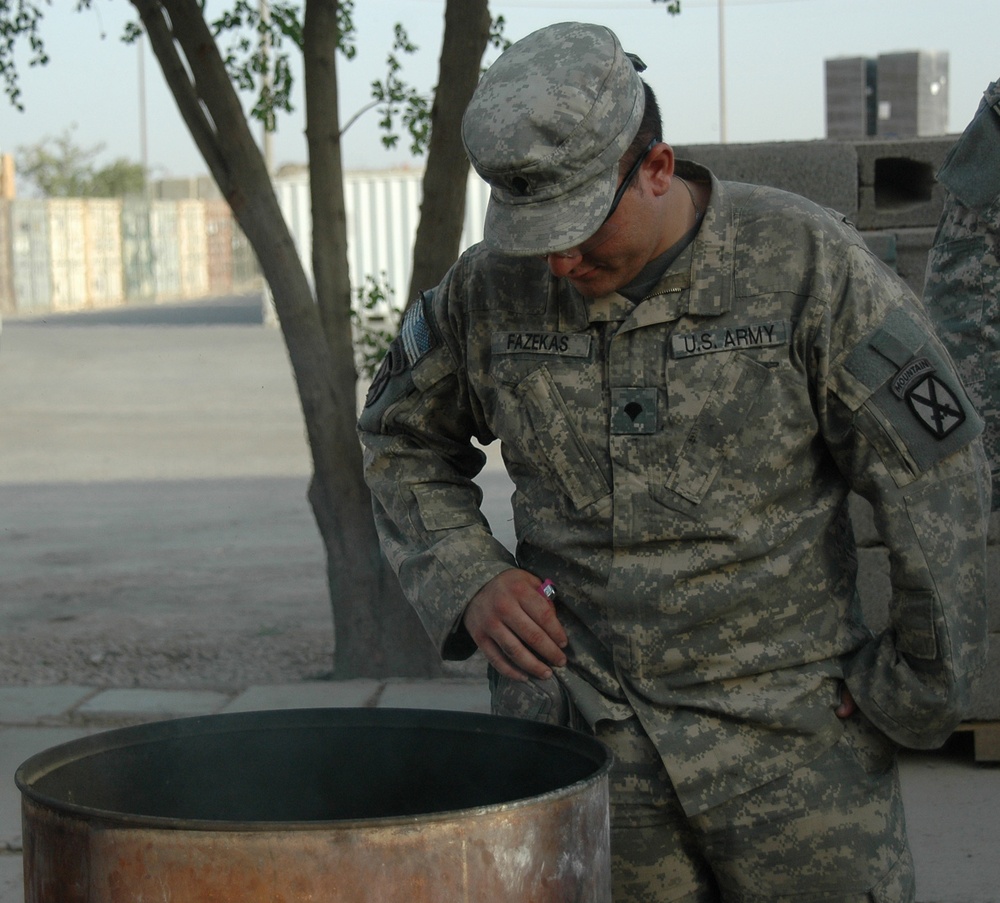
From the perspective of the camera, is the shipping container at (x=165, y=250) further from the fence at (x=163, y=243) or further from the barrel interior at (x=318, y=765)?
the barrel interior at (x=318, y=765)

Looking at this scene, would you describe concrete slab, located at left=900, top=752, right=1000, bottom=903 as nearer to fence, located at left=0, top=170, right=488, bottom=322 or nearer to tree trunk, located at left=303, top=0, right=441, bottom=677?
tree trunk, located at left=303, top=0, right=441, bottom=677

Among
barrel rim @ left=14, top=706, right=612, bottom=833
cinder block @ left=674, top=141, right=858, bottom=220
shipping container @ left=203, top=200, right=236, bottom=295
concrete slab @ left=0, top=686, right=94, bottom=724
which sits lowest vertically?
concrete slab @ left=0, top=686, right=94, bottom=724

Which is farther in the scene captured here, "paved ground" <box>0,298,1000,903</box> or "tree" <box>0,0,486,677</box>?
"tree" <box>0,0,486,677</box>

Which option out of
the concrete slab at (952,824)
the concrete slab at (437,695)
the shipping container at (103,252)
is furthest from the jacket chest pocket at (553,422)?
the shipping container at (103,252)

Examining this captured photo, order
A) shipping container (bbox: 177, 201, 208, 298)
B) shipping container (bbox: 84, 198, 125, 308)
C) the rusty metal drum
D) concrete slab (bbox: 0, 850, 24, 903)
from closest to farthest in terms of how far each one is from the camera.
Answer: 1. the rusty metal drum
2. concrete slab (bbox: 0, 850, 24, 903)
3. shipping container (bbox: 84, 198, 125, 308)
4. shipping container (bbox: 177, 201, 208, 298)

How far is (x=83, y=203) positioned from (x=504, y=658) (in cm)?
3822

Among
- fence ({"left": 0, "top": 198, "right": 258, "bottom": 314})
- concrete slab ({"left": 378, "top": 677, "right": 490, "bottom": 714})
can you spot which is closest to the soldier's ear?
concrete slab ({"left": 378, "top": 677, "right": 490, "bottom": 714})

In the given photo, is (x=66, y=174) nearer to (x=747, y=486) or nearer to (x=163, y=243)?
(x=163, y=243)

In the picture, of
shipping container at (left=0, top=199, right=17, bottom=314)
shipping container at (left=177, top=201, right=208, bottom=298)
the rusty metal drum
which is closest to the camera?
the rusty metal drum

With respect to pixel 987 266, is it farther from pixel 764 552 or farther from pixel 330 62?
pixel 330 62

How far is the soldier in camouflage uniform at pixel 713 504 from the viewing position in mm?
1786

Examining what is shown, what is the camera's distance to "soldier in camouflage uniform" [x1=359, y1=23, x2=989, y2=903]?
1.79 metres

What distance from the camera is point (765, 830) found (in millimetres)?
1867

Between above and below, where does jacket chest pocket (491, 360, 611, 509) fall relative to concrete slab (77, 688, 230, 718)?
above
